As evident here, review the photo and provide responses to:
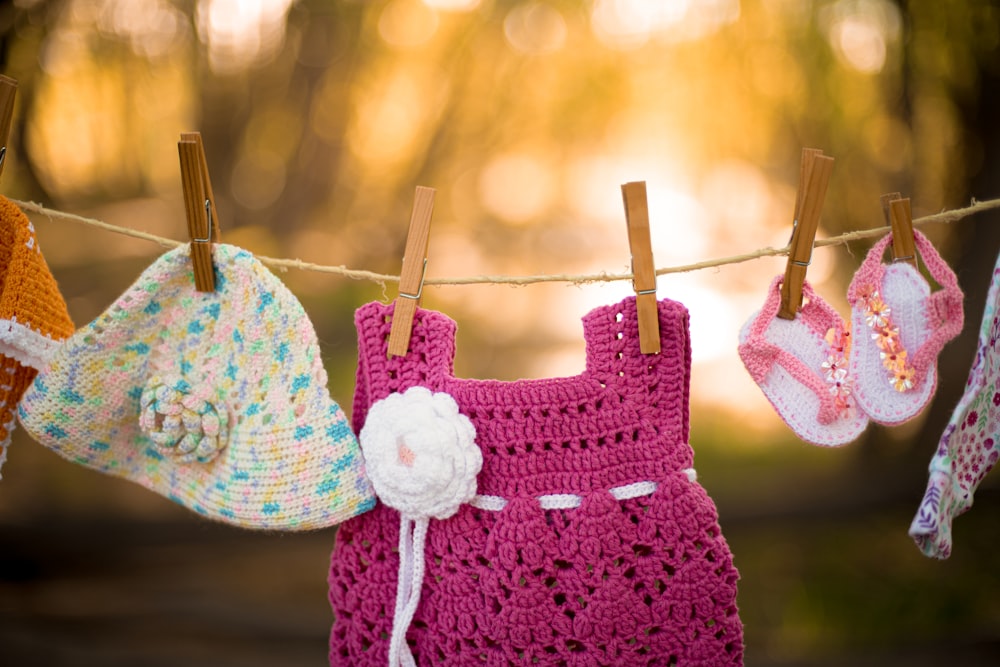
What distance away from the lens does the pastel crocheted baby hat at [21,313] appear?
96 centimetres

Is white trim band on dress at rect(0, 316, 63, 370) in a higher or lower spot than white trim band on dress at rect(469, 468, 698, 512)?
higher

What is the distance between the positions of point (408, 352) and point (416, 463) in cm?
15

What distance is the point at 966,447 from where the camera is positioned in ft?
3.10

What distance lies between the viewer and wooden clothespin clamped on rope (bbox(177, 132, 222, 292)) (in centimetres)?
91

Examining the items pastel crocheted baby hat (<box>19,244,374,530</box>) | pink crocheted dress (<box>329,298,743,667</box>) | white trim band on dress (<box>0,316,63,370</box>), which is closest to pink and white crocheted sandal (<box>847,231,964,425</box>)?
pink crocheted dress (<box>329,298,743,667</box>)

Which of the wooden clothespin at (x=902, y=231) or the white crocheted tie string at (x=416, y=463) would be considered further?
the wooden clothespin at (x=902, y=231)

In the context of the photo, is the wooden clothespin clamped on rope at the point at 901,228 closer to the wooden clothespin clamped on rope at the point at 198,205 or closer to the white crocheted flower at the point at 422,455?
the white crocheted flower at the point at 422,455

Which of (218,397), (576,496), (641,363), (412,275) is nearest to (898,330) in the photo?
(641,363)

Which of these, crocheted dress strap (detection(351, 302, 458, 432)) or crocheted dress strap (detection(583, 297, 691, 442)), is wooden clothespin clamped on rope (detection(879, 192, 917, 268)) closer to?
crocheted dress strap (detection(583, 297, 691, 442))

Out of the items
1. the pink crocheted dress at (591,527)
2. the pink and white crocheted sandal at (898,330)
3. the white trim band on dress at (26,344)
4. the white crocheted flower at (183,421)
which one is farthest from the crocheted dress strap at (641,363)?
the white trim band on dress at (26,344)

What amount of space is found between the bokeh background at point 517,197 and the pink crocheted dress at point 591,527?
1164mm

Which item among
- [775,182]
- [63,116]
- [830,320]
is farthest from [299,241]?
[830,320]

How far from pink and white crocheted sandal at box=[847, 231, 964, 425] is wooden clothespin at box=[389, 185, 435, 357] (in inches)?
21.1

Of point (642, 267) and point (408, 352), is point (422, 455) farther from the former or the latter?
point (642, 267)
